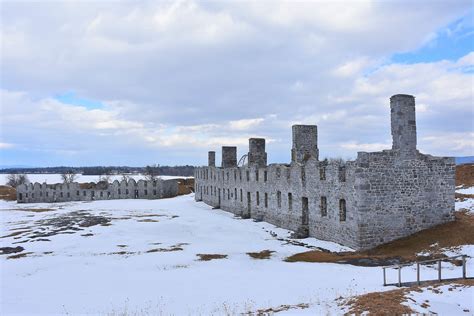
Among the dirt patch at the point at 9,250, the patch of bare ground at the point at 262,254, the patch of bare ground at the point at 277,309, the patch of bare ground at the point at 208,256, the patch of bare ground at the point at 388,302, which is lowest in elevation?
the dirt patch at the point at 9,250

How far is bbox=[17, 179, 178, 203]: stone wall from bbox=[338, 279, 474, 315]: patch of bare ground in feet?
185

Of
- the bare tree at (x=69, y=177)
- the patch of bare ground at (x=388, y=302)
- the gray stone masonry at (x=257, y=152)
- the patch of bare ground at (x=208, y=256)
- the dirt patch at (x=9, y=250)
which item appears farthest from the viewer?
the bare tree at (x=69, y=177)

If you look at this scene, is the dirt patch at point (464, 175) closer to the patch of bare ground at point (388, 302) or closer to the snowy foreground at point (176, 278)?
the snowy foreground at point (176, 278)

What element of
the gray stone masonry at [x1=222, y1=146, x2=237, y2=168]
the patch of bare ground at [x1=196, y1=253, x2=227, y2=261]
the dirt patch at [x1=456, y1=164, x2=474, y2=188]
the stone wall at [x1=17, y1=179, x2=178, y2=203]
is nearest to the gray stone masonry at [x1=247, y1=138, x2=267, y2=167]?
the gray stone masonry at [x1=222, y1=146, x2=237, y2=168]

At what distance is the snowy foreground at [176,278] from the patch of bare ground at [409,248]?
3.29ft

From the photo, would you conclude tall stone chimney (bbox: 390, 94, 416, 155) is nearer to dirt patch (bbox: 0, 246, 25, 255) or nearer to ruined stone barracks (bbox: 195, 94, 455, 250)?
ruined stone barracks (bbox: 195, 94, 455, 250)

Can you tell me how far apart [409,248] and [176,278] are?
1091cm

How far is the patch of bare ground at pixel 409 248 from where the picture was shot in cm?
1662

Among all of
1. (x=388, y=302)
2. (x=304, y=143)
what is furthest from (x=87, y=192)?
(x=388, y=302)

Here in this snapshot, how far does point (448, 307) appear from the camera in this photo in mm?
9742

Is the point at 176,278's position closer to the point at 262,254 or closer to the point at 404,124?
the point at 262,254

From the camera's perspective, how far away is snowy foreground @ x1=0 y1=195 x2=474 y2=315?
11.9 metres

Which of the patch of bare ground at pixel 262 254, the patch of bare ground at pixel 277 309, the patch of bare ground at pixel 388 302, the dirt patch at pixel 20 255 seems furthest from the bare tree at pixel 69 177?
the patch of bare ground at pixel 388 302

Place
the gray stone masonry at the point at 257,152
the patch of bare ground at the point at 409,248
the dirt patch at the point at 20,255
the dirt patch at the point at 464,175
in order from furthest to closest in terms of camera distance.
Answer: the dirt patch at the point at 464,175
the gray stone masonry at the point at 257,152
the dirt patch at the point at 20,255
the patch of bare ground at the point at 409,248
